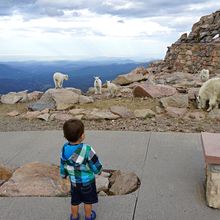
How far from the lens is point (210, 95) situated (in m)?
9.34

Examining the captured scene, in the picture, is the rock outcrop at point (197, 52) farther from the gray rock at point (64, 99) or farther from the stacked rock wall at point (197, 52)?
the gray rock at point (64, 99)

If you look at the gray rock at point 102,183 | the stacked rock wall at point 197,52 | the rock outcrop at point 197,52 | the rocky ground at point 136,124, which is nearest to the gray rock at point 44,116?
the rocky ground at point 136,124

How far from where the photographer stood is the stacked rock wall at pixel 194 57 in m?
17.5

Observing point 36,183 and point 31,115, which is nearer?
point 36,183

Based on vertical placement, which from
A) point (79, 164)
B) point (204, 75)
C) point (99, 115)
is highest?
point (79, 164)

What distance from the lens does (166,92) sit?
11.0 metres

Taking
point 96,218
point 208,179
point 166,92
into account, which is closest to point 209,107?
point 166,92

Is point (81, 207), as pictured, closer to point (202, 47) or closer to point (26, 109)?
point (26, 109)

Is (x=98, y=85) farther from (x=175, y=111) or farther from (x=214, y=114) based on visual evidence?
(x=214, y=114)

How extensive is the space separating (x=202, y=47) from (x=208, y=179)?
14.7 meters

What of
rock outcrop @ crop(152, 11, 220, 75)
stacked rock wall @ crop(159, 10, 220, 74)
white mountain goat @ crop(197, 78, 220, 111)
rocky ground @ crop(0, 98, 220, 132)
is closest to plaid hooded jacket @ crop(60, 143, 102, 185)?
rocky ground @ crop(0, 98, 220, 132)

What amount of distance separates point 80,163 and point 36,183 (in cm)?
138

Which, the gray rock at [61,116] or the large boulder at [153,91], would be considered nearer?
the gray rock at [61,116]

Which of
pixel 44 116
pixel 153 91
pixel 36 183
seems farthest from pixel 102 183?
pixel 153 91
